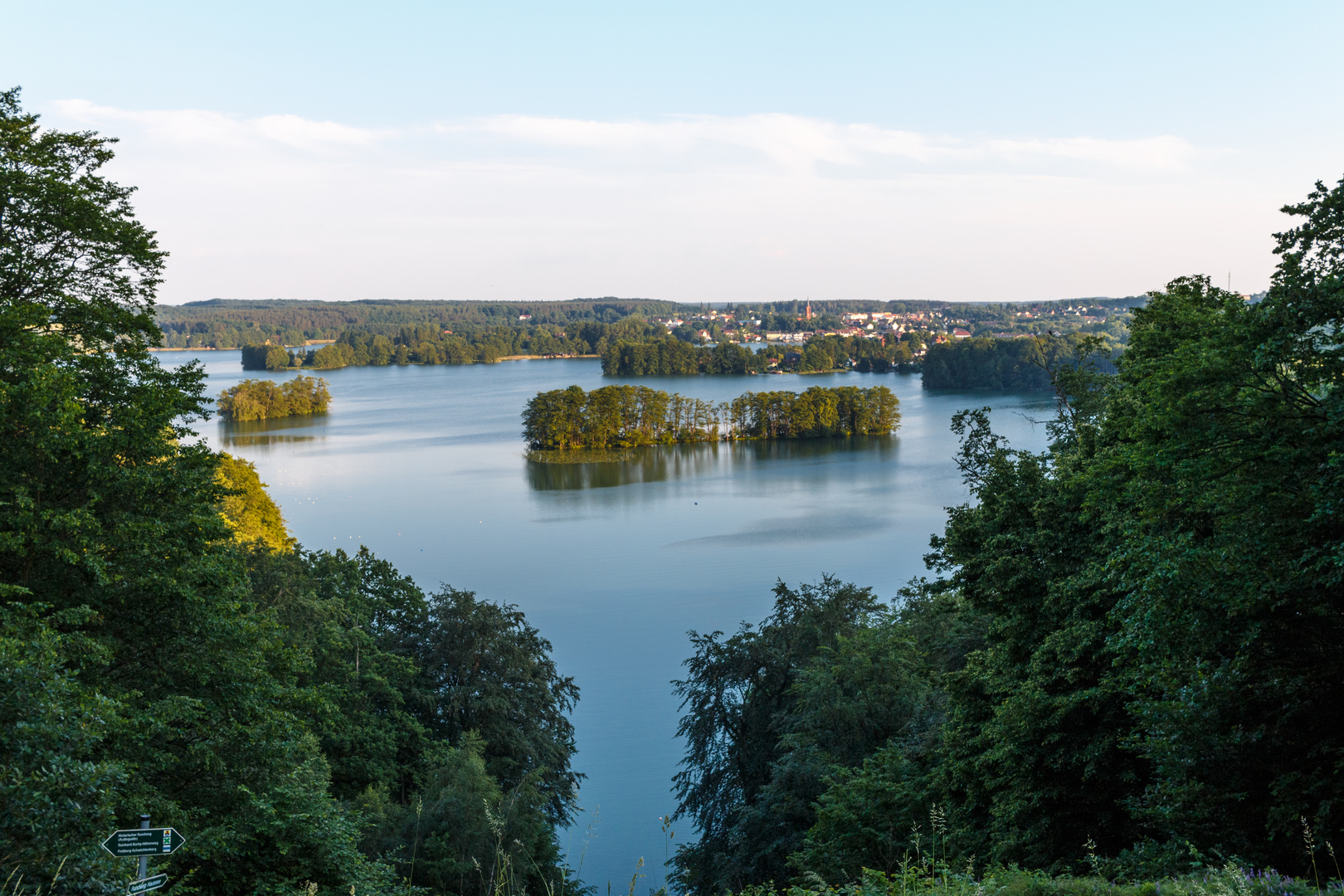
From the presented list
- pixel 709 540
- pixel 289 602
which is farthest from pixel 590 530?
pixel 289 602

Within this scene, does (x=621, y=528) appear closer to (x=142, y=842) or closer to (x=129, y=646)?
(x=129, y=646)

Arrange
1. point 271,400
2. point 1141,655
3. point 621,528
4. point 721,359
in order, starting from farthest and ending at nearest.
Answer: point 721,359 < point 271,400 < point 621,528 < point 1141,655

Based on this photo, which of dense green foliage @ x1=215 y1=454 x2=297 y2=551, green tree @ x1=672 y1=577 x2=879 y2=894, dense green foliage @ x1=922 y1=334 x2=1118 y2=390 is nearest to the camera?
green tree @ x1=672 y1=577 x2=879 y2=894

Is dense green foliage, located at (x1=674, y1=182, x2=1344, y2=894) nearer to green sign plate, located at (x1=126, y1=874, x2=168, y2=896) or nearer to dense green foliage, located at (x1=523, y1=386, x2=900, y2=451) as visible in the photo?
green sign plate, located at (x1=126, y1=874, x2=168, y2=896)

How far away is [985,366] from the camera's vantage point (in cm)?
10838

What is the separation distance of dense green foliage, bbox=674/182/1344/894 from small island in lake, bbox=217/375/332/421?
8512cm

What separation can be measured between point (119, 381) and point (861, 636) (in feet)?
37.2

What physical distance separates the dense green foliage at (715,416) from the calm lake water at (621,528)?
100 inches

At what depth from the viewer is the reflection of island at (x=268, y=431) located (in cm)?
7738

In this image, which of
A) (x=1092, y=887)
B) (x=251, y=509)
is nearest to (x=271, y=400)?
(x=251, y=509)

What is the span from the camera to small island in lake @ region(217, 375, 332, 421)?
8888 centimetres

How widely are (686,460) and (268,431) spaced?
39.4 metres

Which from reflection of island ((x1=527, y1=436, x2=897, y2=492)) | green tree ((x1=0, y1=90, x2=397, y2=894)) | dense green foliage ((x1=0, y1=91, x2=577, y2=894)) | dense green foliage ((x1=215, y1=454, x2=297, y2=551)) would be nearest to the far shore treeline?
reflection of island ((x1=527, y1=436, x2=897, y2=492))

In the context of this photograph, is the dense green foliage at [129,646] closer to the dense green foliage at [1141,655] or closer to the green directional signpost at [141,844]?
the green directional signpost at [141,844]
